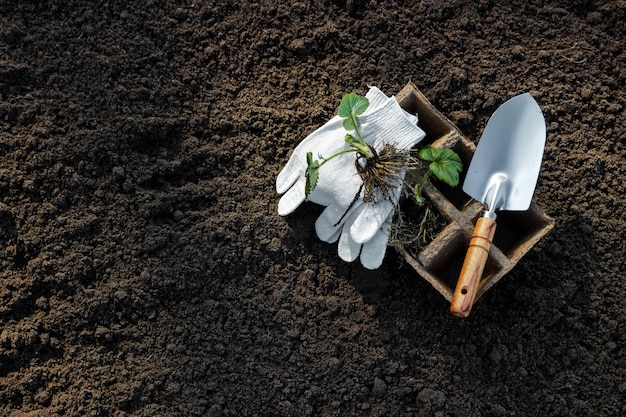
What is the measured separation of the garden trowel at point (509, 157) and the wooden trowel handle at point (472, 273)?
4.6 inches

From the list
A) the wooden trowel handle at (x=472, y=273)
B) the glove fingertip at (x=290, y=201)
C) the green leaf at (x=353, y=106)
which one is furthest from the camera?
the glove fingertip at (x=290, y=201)

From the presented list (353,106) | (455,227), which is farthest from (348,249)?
(353,106)

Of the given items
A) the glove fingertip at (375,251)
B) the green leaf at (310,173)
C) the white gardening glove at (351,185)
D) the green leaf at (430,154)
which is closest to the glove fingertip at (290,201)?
the white gardening glove at (351,185)

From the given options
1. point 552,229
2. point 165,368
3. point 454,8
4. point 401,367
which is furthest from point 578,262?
point 165,368

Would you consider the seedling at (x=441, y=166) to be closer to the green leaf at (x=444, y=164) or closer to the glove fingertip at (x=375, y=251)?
the green leaf at (x=444, y=164)

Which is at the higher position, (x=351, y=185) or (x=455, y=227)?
(x=351, y=185)

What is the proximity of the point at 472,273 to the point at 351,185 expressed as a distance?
1.43 ft

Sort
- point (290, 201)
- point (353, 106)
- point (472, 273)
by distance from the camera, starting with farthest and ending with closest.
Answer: point (290, 201) < point (353, 106) < point (472, 273)

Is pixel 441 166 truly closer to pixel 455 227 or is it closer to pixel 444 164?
pixel 444 164

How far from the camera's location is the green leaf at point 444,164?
1633mm

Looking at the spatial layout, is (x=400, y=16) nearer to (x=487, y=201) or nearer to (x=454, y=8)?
(x=454, y=8)

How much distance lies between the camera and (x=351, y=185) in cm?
175

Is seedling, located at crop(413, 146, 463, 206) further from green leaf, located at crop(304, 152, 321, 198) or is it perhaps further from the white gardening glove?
green leaf, located at crop(304, 152, 321, 198)

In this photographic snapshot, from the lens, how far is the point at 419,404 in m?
1.72
